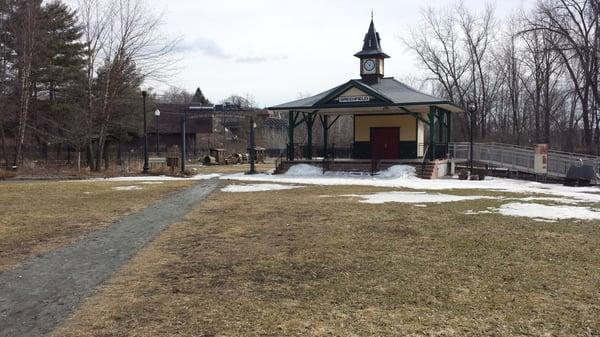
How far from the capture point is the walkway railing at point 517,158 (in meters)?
25.1

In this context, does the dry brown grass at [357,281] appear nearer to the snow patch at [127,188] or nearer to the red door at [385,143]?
the snow patch at [127,188]

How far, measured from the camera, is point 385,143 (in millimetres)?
29938

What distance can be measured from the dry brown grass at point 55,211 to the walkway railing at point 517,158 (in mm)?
17319

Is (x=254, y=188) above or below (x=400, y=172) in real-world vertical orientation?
below

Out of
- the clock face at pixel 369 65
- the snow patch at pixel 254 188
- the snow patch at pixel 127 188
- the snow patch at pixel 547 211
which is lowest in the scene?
the snow patch at pixel 547 211

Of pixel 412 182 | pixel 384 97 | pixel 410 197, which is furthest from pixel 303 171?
pixel 410 197

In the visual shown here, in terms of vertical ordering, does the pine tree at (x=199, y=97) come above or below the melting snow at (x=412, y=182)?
above

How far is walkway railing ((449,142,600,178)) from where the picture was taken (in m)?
25.1

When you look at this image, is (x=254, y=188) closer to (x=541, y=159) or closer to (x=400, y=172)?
(x=400, y=172)

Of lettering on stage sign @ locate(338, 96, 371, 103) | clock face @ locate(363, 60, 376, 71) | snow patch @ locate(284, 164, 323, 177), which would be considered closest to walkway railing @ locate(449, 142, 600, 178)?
clock face @ locate(363, 60, 376, 71)

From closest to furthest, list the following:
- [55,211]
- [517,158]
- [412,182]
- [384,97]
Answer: [55,211] → [412,182] → [384,97] → [517,158]

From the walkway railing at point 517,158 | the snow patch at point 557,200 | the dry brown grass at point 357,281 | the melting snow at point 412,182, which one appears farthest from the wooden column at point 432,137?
the dry brown grass at point 357,281

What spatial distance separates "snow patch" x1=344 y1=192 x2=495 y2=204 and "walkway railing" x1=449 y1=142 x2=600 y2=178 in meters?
10.9

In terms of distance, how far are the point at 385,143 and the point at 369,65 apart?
473 cm
